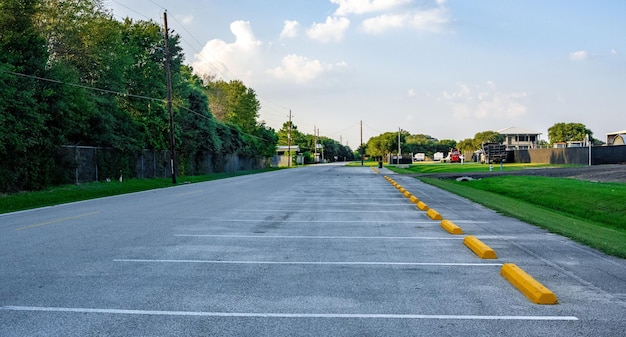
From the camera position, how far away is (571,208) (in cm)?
1864

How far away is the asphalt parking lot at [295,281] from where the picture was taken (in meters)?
4.57

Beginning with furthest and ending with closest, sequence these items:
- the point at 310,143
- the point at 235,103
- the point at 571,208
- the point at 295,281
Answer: the point at 310,143 < the point at 235,103 < the point at 571,208 < the point at 295,281

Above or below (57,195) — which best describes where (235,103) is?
above

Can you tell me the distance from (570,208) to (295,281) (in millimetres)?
15744

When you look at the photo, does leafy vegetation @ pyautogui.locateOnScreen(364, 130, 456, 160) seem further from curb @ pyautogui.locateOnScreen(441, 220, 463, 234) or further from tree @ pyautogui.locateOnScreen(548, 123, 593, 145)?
curb @ pyautogui.locateOnScreen(441, 220, 463, 234)

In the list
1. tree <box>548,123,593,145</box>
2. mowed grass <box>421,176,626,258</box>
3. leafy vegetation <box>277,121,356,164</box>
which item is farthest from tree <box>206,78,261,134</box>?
tree <box>548,123,593,145</box>

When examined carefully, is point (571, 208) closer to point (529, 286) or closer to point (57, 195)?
point (529, 286)

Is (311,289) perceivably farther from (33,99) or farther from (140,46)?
(140,46)

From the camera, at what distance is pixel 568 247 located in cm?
844

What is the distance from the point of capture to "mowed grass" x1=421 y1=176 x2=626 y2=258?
33.5ft

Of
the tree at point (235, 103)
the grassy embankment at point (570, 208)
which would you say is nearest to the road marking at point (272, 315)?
the grassy embankment at point (570, 208)

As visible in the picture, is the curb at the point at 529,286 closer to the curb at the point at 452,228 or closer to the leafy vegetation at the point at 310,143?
the curb at the point at 452,228

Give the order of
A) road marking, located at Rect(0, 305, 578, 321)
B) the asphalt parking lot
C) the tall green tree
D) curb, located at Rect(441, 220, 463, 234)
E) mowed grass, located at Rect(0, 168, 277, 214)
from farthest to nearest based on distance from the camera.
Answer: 1. the tall green tree
2. mowed grass, located at Rect(0, 168, 277, 214)
3. curb, located at Rect(441, 220, 463, 234)
4. road marking, located at Rect(0, 305, 578, 321)
5. the asphalt parking lot

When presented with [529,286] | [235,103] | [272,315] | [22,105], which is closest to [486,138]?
[235,103]
